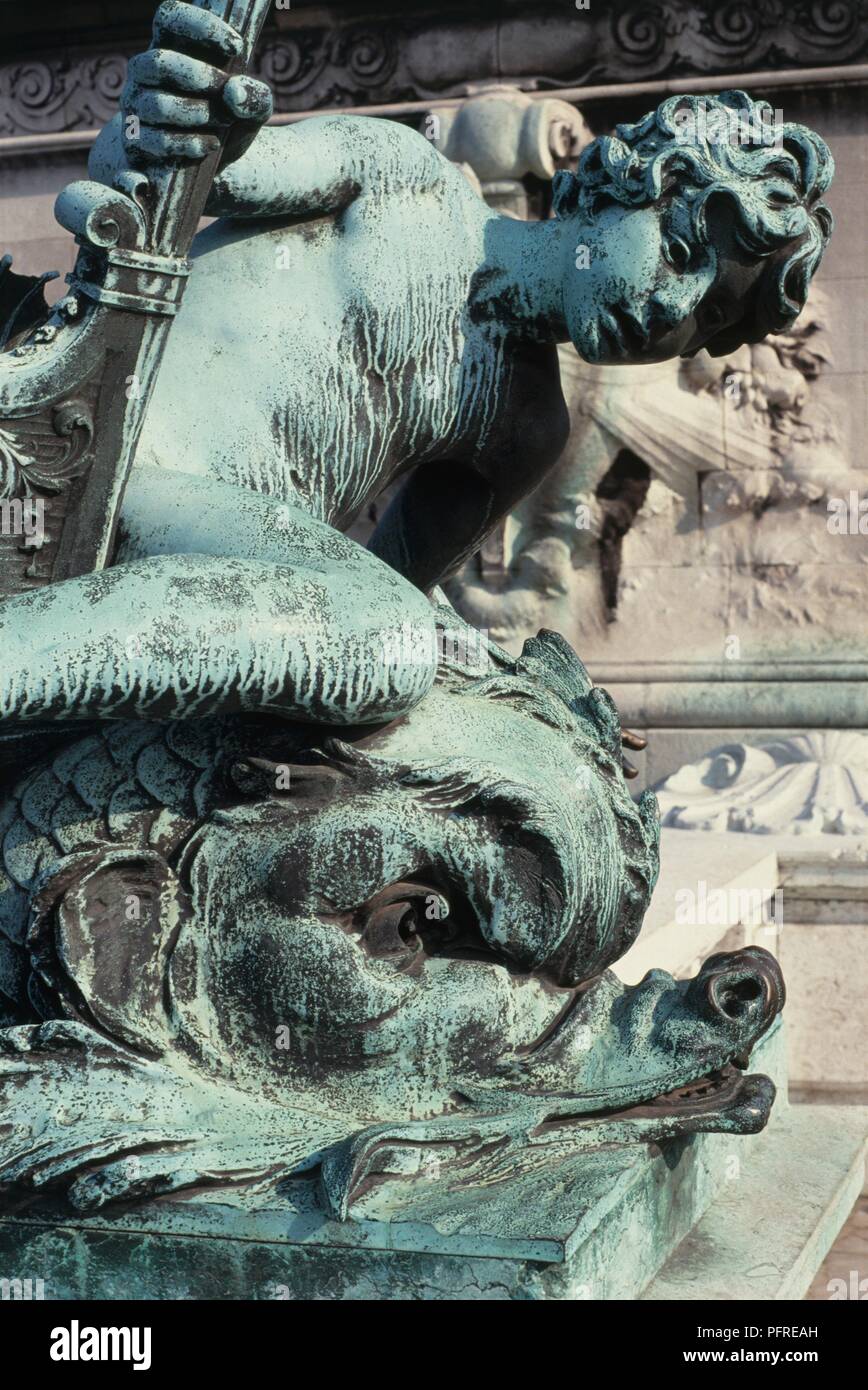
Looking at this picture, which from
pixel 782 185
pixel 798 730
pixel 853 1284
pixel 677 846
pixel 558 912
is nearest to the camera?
pixel 558 912

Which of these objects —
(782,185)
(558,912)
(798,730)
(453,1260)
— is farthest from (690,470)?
(453,1260)

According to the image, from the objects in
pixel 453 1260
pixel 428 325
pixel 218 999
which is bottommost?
pixel 453 1260

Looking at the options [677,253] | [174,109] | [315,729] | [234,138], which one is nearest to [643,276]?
[677,253]

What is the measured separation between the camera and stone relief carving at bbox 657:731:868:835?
5.36 m

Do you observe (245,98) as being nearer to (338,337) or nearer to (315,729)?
(338,337)

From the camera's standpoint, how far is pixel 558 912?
8.73 ft

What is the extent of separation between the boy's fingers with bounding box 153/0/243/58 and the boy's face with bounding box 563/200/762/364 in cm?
65

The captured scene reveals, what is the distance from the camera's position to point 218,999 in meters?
2.61

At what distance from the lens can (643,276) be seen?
286 cm

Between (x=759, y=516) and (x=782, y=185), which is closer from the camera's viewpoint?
(x=782, y=185)

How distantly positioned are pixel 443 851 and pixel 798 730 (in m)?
3.75

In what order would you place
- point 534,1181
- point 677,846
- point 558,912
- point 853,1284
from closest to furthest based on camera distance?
1. point 534,1181
2. point 558,912
3. point 853,1284
4. point 677,846
